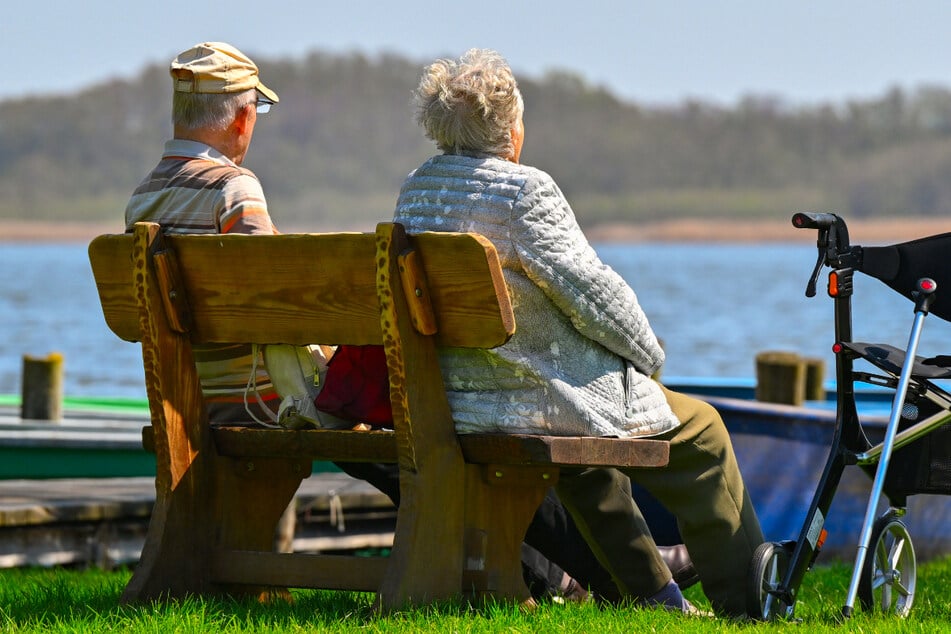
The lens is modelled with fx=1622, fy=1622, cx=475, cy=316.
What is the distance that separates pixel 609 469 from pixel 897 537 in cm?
91

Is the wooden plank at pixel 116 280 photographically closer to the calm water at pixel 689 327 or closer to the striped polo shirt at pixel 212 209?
the striped polo shirt at pixel 212 209

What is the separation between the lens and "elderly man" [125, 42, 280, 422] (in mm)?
5020

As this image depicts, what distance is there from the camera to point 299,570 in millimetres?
4871

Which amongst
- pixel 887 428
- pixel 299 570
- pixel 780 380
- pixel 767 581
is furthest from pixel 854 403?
pixel 780 380

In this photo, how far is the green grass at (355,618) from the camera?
14.5 ft

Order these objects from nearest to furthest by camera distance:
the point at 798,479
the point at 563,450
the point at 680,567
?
1. the point at 563,450
2. the point at 680,567
3. the point at 798,479

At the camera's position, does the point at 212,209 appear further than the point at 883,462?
Yes

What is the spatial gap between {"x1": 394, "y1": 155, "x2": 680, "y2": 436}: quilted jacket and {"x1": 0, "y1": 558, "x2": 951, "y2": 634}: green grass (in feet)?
1.79

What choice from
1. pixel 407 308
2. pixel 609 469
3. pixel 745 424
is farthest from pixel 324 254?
pixel 745 424

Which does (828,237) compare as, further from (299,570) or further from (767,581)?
(299,570)

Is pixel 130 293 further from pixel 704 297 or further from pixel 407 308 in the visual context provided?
pixel 704 297

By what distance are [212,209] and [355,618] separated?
53.7 inches

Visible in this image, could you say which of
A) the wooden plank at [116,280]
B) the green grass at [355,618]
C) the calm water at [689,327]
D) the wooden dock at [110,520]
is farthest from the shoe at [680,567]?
the calm water at [689,327]

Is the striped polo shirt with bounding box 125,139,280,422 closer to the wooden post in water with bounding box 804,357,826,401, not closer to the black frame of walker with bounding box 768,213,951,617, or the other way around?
the black frame of walker with bounding box 768,213,951,617
